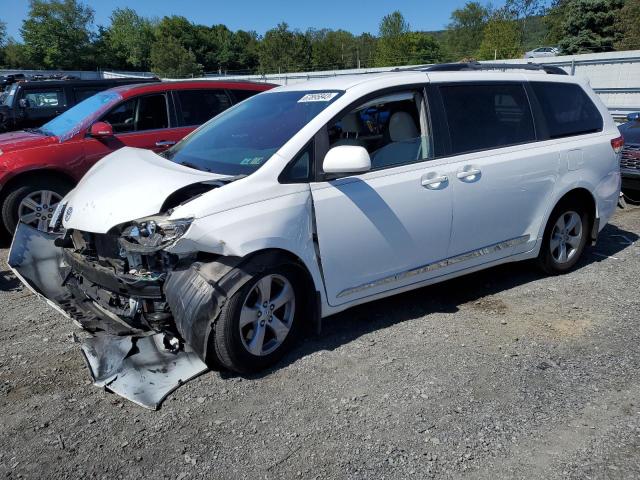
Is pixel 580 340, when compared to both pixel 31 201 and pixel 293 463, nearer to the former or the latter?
pixel 293 463

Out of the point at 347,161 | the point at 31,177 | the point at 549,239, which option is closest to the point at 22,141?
the point at 31,177

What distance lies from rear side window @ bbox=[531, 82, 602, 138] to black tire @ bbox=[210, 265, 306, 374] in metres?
2.81

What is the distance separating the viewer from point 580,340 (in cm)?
394

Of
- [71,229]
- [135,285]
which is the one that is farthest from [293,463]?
[71,229]

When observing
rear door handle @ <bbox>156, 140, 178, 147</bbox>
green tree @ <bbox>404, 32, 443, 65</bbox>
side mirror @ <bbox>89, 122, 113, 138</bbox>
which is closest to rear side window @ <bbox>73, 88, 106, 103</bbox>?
rear door handle @ <bbox>156, 140, 178, 147</bbox>

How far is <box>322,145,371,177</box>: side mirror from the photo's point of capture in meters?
3.46

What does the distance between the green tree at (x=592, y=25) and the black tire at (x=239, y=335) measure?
124 feet

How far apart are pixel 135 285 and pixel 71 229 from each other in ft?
2.67

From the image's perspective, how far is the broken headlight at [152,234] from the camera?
124 inches

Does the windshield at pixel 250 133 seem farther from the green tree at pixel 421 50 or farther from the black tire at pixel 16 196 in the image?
the green tree at pixel 421 50

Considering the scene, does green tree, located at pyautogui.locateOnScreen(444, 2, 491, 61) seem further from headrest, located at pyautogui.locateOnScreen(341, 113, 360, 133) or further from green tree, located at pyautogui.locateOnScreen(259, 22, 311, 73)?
headrest, located at pyautogui.locateOnScreen(341, 113, 360, 133)

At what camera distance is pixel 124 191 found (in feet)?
11.6

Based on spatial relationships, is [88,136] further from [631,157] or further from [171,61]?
[171,61]

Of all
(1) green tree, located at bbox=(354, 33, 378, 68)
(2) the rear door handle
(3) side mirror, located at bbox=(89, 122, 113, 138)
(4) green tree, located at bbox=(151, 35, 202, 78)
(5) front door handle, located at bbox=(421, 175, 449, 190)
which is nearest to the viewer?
(5) front door handle, located at bbox=(421, 175, 449, 190)
